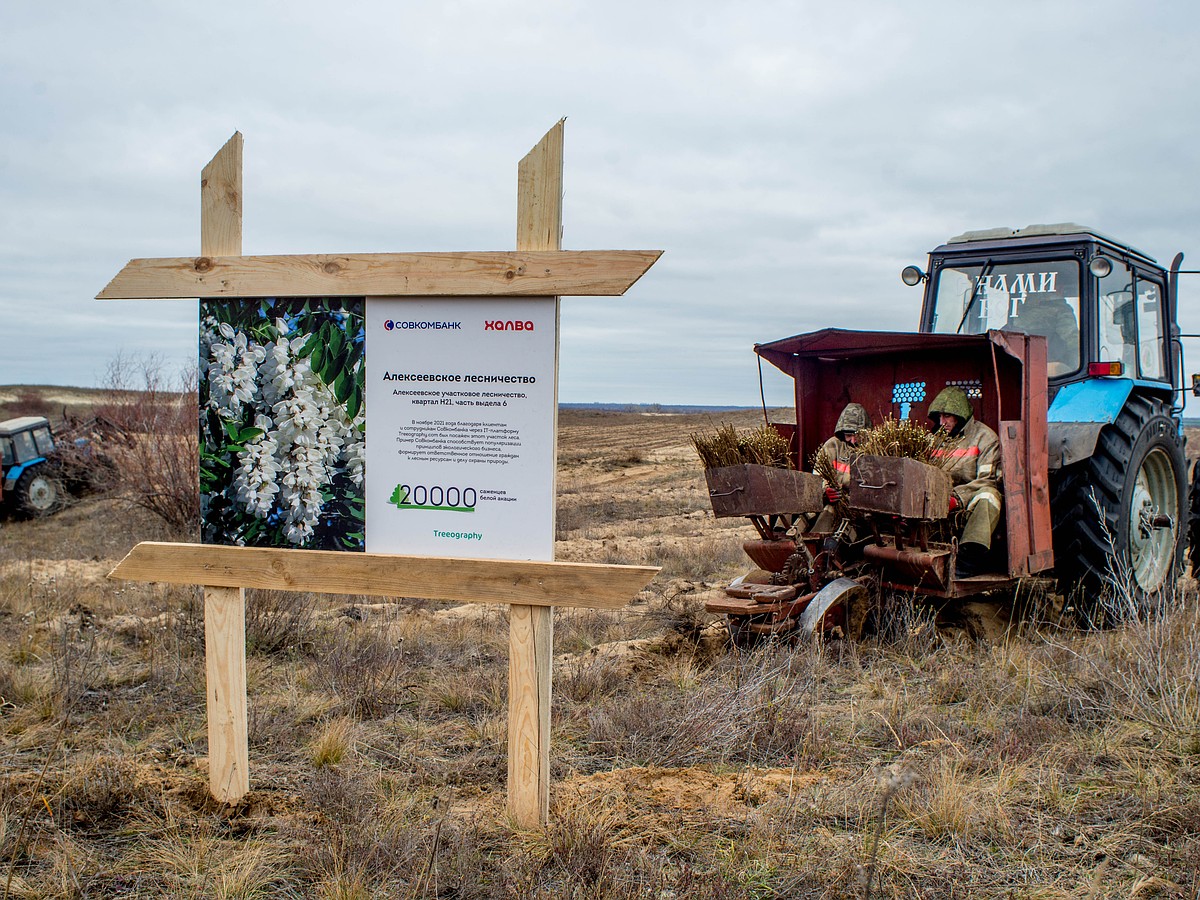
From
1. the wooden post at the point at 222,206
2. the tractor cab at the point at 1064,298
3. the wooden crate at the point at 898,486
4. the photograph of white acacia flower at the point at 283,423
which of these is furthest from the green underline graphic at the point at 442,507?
the tractor cab at the point at 1064,298

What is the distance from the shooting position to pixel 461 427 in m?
3.89

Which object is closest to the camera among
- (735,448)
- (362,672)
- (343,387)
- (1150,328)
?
(343,387)

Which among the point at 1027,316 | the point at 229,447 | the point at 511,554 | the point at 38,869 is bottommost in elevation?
the point at 38,869

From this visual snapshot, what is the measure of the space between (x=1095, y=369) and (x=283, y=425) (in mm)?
5792

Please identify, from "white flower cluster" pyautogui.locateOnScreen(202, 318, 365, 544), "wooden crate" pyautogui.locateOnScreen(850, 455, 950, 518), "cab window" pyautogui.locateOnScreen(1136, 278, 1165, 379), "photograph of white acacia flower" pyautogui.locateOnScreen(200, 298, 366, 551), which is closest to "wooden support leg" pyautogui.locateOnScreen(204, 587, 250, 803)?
"photograph of white acacia flower" pyautogui.locateOnScreen(200, 298, 366, 551)

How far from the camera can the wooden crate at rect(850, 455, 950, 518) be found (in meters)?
5.75

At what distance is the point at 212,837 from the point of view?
3.85 m

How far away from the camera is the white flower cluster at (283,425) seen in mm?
4070

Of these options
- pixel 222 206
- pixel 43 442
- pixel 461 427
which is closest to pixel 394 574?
pixel 461 427

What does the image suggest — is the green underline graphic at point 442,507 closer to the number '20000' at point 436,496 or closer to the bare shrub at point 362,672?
the number '20000' at point 436,496

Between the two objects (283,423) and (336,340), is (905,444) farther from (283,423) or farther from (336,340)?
(283,423)

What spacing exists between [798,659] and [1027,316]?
11.7 ft

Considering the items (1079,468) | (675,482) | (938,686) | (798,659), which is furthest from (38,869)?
(675,482)

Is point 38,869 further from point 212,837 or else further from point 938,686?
point 938,686
